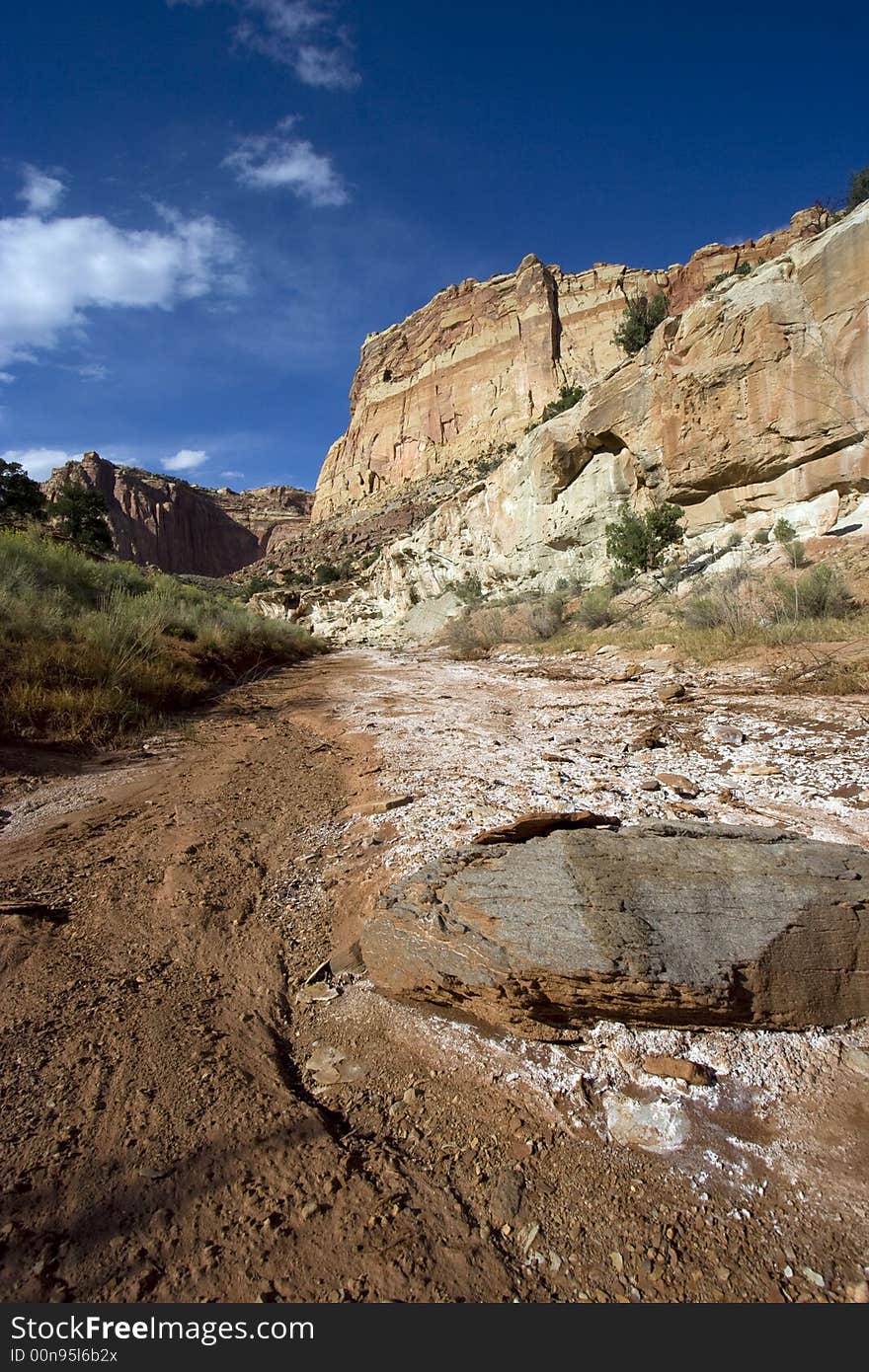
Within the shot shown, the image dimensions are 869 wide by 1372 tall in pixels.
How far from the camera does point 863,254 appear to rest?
35.6 ft

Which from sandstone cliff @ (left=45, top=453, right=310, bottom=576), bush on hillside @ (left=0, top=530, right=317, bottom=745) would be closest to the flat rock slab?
bush on hillside @ (left=0, top=530, right=317, bottom=745)

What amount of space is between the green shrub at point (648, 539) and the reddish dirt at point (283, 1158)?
45.2ft

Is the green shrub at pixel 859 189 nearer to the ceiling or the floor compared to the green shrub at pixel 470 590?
nearer to the ceiling

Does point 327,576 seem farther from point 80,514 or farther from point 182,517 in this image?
point 182,517

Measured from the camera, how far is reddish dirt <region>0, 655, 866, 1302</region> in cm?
98

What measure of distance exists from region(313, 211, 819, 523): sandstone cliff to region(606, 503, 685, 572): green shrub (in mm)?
33110

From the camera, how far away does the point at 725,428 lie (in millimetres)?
13383

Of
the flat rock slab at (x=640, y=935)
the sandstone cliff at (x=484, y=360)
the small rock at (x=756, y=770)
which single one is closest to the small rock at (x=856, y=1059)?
the flat rock slab at (x=640, y=935)

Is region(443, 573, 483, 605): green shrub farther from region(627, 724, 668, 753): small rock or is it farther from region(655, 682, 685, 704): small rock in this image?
region(627, 724, 668, 753): small rock

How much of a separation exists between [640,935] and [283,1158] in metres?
1.08

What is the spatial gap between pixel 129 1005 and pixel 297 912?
67 cm

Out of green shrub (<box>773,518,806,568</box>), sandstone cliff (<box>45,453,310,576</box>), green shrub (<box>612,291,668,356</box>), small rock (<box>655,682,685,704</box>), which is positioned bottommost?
small rock (<box>655,682,685,704</box>)

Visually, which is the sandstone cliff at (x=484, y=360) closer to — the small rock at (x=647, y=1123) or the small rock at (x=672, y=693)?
the small rock at (x=672, y=693)

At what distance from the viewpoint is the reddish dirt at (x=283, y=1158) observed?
0.98m
